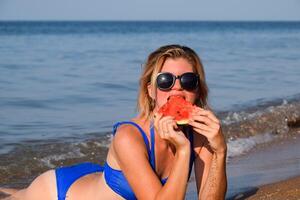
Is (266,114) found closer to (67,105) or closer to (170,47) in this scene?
(67,105)

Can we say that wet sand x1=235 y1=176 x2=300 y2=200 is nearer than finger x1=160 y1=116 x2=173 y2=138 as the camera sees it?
No

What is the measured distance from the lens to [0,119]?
11.4 m

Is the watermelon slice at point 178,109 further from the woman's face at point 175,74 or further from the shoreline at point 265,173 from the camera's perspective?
the shoreline at point 265,173

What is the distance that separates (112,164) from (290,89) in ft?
45.5

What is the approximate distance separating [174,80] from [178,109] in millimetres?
241

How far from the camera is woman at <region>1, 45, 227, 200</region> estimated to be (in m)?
3.86

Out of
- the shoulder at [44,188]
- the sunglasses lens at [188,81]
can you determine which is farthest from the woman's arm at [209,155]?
the shoulder at [44,188]

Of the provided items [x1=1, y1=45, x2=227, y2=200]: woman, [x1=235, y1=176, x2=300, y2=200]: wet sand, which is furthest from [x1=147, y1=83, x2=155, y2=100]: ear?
[x1=235, y1=176, x2=300, y2=200]: wet sand

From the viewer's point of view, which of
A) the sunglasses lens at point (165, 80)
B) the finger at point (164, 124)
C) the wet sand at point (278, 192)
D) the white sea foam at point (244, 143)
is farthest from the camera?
the white sea foam at point (244, 143)

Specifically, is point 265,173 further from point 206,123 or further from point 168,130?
point 168,130

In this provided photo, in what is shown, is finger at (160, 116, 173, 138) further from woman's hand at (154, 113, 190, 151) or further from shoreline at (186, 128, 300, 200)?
shoreline at (186, 128, 300, 200)

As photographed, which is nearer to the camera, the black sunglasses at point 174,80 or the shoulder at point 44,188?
the black sunglasses at point 174,80

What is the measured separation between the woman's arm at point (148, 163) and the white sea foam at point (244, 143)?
15.8 feet

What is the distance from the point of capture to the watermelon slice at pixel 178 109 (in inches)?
150
